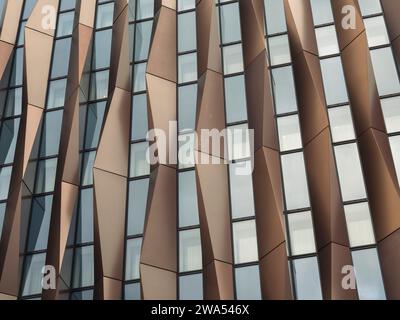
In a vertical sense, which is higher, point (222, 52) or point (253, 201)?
point (222, 52)

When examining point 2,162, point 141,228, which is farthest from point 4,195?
point 141,228

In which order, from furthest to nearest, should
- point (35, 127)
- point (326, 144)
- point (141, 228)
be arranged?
point (35, 127) → point (141, 228) → point (326, 144)

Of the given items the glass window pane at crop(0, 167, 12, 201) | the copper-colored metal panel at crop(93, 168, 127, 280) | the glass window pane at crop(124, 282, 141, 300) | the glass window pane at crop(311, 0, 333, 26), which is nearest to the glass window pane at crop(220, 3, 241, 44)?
the glass window pane at crop(311, 0, 333, 26)

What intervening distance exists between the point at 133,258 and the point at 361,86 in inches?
294

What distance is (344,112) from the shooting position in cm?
2166

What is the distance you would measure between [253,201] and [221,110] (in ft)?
8.70

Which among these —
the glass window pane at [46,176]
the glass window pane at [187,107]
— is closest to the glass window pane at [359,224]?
the glass window pane at [187,107]

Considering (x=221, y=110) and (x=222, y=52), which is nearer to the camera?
(x=221, y=110)

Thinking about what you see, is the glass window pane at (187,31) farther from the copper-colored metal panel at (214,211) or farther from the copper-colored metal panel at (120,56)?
the copper-colored metal panel at (214,211)

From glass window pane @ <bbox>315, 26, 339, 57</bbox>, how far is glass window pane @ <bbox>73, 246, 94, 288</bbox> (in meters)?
8.73

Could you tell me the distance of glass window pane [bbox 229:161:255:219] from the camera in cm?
2077

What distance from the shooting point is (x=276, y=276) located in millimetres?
18453

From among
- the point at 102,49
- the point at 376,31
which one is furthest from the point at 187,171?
the point at 376,31
